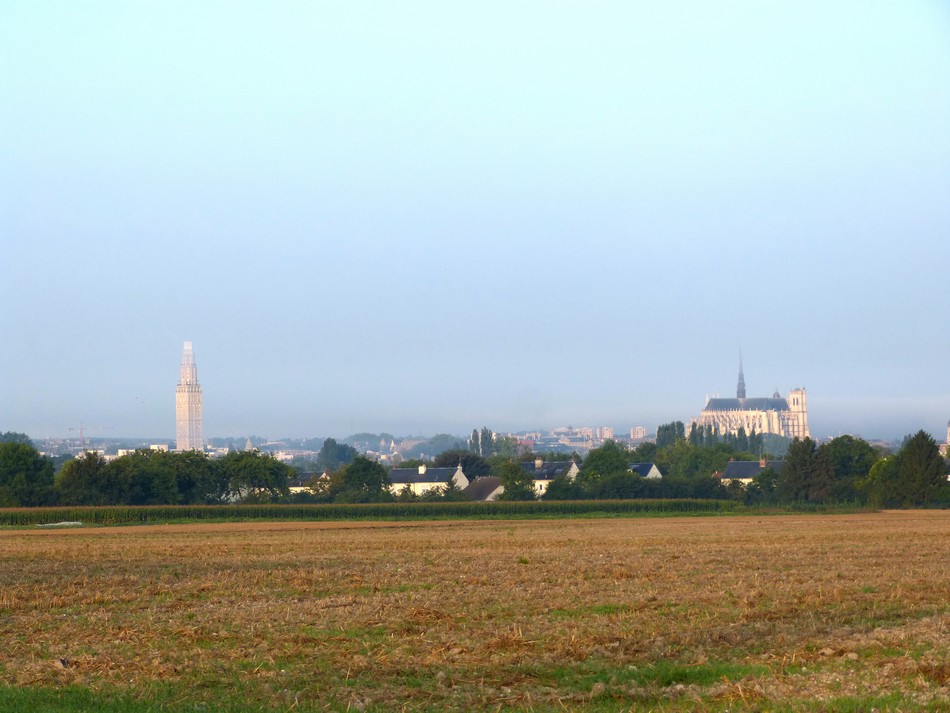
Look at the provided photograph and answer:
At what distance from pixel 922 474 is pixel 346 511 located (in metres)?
48.2

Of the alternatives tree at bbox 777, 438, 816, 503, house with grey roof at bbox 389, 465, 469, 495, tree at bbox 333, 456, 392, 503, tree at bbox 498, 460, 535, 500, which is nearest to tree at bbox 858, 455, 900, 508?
tree at bbox 777, 438, 816, 503

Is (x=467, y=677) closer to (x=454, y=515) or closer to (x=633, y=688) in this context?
(x=633, y=688)

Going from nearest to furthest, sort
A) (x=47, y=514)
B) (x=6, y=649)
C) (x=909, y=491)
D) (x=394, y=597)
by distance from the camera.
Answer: (x=6, y=649), (x=394, y=597), (x=47, y=514), (x=909, y=491)

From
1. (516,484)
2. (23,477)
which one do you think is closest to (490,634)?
(23,477)

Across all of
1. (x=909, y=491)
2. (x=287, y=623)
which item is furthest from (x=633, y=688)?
(x=909, y=491)

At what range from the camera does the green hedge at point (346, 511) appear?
86.8m

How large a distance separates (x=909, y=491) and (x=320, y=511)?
49419 millimetres

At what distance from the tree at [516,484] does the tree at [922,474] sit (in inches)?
1412

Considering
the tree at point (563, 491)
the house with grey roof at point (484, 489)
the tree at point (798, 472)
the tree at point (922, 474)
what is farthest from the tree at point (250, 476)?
the tree at point (922, 474)

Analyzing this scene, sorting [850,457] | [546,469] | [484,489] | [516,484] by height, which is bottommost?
[484,489]

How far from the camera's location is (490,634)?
61.0 feet

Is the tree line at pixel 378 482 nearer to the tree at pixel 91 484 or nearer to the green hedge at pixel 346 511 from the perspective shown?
the tree at pixel 91 484

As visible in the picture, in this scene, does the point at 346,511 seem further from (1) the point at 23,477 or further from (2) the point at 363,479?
(2) the point at 363,479

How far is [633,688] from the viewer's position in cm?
1453
